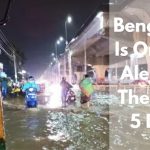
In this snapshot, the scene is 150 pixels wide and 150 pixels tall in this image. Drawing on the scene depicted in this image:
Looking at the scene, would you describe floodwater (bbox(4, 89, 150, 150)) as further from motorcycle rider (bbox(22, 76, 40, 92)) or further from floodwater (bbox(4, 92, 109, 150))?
motorcycle rider (bbox(22, 76, 40, 92))

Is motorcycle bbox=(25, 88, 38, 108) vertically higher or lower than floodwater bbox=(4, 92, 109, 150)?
higher

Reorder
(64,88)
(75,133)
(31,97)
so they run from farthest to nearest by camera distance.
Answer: (64,88), (31,97), (75,133)

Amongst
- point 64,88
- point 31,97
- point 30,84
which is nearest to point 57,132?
point 30,84

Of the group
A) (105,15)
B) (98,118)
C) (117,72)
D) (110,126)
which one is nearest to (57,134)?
(110,126)

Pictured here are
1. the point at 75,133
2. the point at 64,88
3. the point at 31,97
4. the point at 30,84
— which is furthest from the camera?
the point at 64,88

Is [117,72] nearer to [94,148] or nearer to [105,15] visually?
[105,15]

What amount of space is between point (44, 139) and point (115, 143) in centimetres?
215

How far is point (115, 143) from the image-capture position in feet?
35.8

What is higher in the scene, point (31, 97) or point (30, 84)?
point (30, 84)

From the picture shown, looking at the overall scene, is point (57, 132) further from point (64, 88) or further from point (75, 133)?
point (64, 88)

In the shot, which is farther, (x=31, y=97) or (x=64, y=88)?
(x=64, y=88)

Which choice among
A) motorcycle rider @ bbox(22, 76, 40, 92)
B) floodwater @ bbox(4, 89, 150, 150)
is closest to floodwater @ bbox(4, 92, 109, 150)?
floodwater @ bbox(4, 89, 150, 150)

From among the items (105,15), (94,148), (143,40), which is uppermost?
(105,15)

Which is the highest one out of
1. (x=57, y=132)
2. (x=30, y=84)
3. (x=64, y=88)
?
(x=30, y=84)
